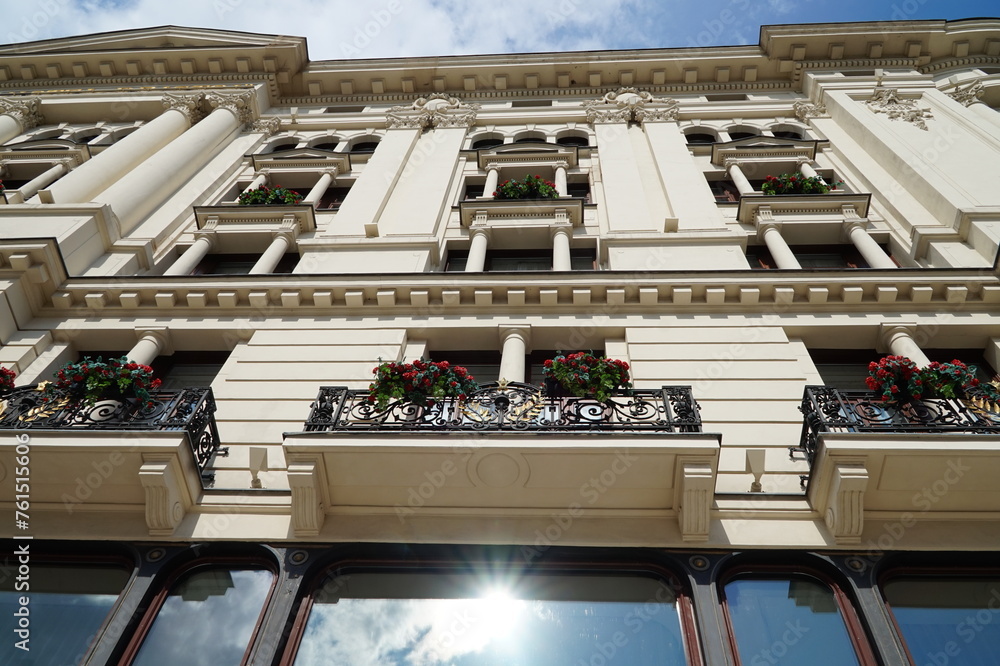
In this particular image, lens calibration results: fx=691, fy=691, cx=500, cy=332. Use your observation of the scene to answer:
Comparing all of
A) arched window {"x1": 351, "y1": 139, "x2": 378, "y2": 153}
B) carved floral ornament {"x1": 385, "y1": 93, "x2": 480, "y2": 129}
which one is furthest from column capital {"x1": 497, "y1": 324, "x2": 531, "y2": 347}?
arched window {"x1": 351, "y1": 139, "x2": 378, "y2": 153}

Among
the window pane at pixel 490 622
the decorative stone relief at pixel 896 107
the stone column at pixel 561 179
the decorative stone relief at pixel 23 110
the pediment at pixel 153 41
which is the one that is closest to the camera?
the window pane at pixel 490 622

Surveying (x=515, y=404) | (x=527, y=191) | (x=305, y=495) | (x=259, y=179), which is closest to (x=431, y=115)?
(x=259, y=179)

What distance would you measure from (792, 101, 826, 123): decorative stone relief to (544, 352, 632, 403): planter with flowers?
20.9m

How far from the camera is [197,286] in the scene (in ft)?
49.4

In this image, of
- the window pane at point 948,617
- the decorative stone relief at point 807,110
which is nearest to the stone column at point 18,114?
the decorative stone relief at point 807,110

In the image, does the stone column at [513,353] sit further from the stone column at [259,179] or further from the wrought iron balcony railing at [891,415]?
the stone column at [259,179]

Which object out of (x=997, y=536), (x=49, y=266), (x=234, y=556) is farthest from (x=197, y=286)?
(x=997, y=536)

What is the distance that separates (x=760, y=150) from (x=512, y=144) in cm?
856

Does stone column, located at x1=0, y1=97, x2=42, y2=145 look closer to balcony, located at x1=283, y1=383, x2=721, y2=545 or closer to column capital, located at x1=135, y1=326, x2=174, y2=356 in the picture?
column capital, located at x1=135, y1=326, x2=174, y2=356

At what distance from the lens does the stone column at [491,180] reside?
72.5 ft

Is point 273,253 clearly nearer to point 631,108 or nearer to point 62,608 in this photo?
point 62,608

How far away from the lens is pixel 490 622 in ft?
A: 28.0

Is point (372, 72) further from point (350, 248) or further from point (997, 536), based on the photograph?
point (997, 536)

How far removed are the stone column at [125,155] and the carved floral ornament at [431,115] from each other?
800 cm
